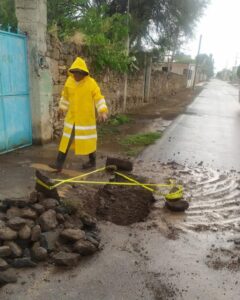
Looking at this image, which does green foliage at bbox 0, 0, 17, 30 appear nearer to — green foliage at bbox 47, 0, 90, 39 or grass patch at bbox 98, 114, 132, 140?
green foliage at bbox 47, 0, 90, 39

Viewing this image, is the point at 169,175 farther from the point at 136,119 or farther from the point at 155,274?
the point at 136,119

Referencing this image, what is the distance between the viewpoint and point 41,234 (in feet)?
10.4

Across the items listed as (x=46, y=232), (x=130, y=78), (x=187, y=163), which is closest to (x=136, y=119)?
(x=130, y=78)

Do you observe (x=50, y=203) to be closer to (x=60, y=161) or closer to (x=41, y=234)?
(x=41, y=234)

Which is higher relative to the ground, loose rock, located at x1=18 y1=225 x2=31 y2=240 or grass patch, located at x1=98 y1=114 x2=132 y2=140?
loose rock, located at x1=18 y1=225 x2=31 y2=240

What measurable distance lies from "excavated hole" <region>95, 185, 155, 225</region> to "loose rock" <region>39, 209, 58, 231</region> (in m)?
0.73

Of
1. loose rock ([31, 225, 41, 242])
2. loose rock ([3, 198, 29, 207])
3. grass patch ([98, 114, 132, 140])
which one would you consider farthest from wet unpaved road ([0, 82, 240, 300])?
grass patch ([98, 114, 132, 140])

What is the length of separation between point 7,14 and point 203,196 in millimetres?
8881

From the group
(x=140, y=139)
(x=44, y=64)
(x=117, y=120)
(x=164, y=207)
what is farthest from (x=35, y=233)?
(x=117, y=120)

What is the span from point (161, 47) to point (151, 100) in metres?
4.26

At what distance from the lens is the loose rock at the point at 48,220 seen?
10.9ft

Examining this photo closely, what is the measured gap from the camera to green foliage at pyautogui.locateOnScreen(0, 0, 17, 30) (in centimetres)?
970

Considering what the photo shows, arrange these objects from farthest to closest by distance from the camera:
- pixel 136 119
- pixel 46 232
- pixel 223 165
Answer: pixel 136 119 < pixel 223 165 < pixel 46 232

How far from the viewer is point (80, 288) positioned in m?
2.70
